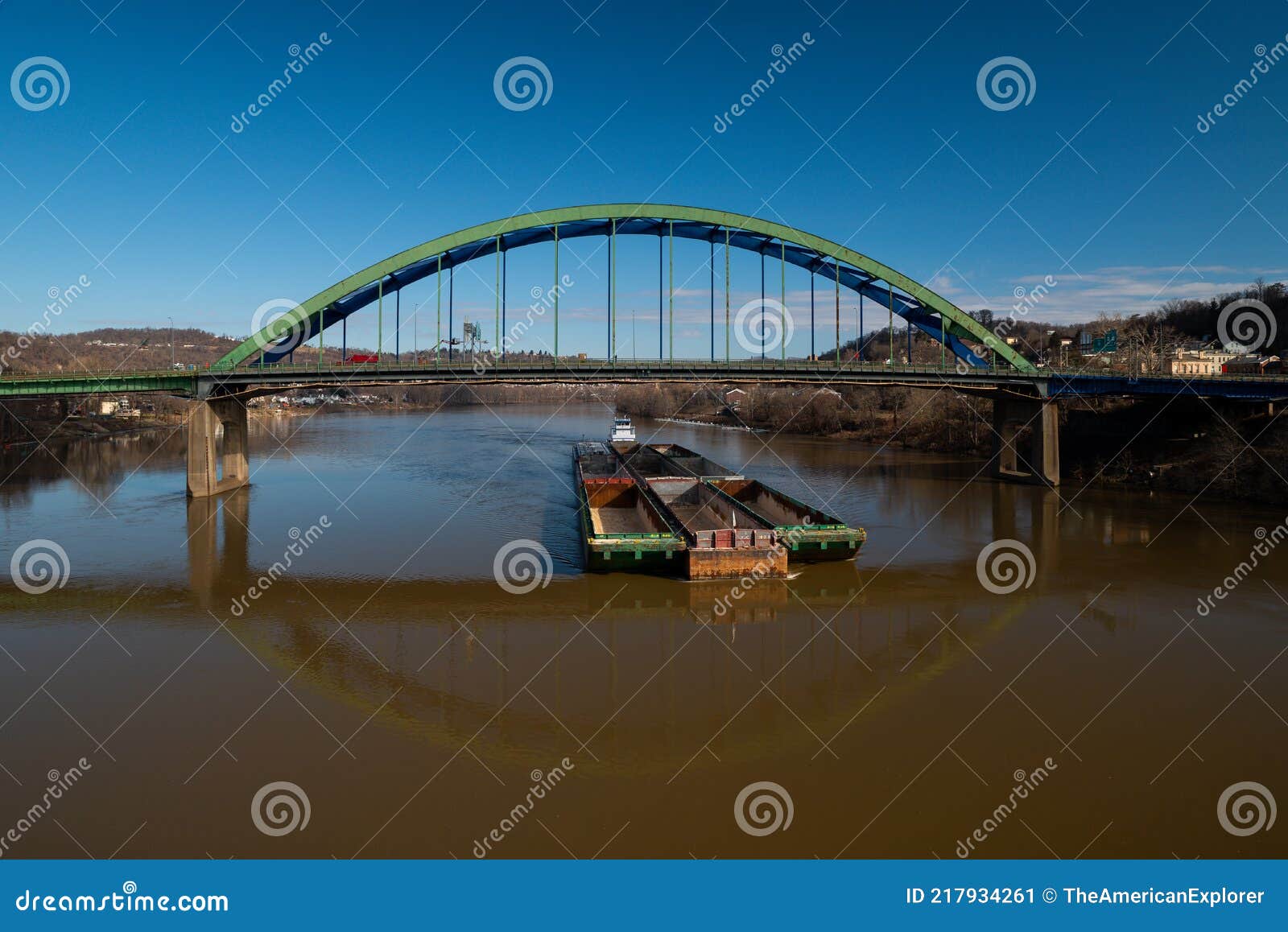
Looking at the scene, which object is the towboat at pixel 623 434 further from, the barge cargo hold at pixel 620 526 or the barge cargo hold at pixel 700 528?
the barge cargo hold at pixel 700 528

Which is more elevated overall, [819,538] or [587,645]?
[819,538]

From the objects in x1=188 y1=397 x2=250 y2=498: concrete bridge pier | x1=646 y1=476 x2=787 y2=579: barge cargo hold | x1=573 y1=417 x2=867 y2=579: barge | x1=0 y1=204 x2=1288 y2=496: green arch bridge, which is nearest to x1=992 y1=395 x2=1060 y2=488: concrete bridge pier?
x1=0 y1=204 x2=1288 y2=496: green arch bridge

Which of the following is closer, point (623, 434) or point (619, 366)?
point (619, 366)

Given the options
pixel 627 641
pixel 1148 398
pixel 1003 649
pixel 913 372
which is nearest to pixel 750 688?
pixel 627 641

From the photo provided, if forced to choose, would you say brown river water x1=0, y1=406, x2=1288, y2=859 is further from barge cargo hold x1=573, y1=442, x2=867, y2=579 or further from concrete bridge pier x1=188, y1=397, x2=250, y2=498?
concrete bridge pier x1=188, y1=397, x2=250, y2=498

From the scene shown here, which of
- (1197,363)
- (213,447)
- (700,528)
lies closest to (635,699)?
(700,528)

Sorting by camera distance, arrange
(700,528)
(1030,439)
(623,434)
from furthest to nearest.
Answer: (623,434) < (1030,439) < (700,528)

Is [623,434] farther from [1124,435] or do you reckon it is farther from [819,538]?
[819,538]
